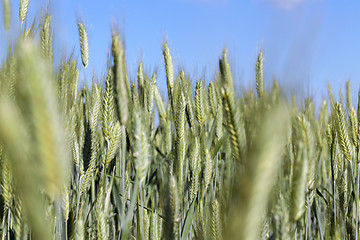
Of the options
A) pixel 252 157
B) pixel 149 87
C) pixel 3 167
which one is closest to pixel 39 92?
pixel 252 157

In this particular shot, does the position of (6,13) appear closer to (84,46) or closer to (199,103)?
(84,46)

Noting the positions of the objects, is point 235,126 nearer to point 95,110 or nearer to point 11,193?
point 11,193

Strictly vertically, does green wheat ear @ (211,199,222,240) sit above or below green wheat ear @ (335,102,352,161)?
below

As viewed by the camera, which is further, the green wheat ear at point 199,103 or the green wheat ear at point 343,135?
the green wheat ear at point 199,103

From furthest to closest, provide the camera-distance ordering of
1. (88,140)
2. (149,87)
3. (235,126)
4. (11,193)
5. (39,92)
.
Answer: (149,87)
(88,140)
(11,193)
(235,126)
(39,92)

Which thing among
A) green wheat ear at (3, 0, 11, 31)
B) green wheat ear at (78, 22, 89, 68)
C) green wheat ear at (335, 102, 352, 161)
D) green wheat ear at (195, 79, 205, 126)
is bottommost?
green wheat ear at (335, 102, 352, 161)

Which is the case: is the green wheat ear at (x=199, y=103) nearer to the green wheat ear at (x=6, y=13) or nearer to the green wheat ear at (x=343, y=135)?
the green wheat ear at (x=343, y=135)

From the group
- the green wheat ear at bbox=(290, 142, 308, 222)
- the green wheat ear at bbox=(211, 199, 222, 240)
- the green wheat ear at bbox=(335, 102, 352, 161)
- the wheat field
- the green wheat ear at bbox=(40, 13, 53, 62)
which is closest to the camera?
the wheat field

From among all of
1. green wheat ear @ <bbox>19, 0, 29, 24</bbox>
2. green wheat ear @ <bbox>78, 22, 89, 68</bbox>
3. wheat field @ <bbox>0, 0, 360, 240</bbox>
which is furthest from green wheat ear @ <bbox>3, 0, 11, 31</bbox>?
green wheat ear @ <bbox>78, 22, 89, 68</bbox>

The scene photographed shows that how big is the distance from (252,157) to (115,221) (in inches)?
53.2

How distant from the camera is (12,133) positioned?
60 centimetres

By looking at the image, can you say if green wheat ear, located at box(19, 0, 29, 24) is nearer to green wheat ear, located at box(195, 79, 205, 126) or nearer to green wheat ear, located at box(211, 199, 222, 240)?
green wheat ear, located at box(195, 79, 205, 126)

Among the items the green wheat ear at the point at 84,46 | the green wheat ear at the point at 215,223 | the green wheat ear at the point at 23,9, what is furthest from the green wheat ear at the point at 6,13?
the green wheat ear at the point at 215,223

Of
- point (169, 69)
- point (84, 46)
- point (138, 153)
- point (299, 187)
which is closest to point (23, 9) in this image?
point (84, 46)
